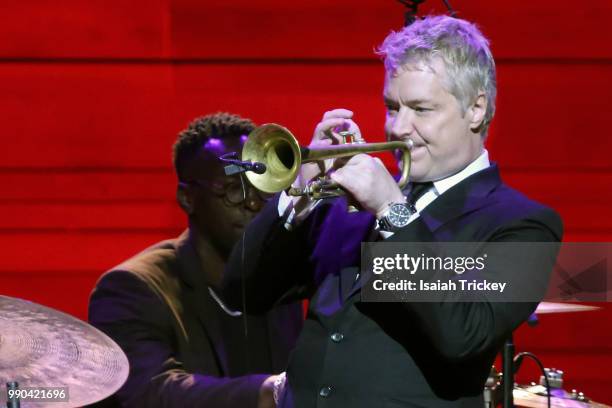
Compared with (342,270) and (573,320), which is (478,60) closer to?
(342,270)

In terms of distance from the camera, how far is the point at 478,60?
2.52m

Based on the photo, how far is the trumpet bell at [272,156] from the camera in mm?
2500

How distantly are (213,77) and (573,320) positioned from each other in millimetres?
1686

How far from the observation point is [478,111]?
2.53m

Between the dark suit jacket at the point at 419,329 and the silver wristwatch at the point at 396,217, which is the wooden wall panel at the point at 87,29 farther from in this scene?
the silver wristwatch at the point at 396,217

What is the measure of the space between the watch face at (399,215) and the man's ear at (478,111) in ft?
1.12

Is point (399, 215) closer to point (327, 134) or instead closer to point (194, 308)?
point (327, 134)

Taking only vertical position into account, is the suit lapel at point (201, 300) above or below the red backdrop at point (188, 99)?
below

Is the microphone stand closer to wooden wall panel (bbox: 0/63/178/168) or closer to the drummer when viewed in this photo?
the drummer

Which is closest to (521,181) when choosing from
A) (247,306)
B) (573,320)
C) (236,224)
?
(573,320)

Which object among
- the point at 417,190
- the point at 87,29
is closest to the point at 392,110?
the point at 417,190

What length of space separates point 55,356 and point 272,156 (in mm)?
641

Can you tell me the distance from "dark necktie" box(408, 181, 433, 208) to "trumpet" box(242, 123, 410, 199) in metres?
0.10

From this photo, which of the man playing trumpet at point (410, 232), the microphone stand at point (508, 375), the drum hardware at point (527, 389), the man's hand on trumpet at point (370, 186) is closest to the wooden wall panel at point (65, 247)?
the drum hardware at point (527, 389)
